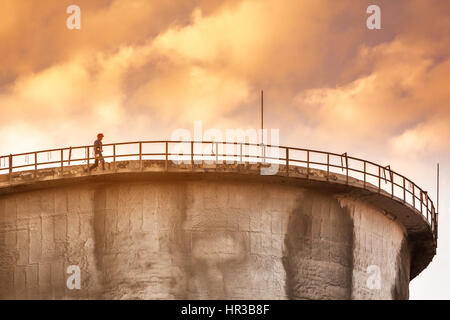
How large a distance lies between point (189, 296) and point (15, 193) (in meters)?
6.42

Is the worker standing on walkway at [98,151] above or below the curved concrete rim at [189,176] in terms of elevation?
above

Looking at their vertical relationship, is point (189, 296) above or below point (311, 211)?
below

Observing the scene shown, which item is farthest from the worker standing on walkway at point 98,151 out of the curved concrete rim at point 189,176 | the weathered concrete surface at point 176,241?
the weathered concrete surface at point 176,241

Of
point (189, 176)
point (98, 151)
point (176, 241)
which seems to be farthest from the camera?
point (98, 151)

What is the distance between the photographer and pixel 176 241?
3369 cm

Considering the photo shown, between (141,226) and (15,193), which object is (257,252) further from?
(15,193)

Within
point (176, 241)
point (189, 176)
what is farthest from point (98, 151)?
point (176, 241)

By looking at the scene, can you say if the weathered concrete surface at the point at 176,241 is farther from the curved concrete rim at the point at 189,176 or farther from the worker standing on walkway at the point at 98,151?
the worker standing on walkway at the point at 98,151

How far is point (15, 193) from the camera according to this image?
3516 centimetres

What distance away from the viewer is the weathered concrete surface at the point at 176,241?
110 feet

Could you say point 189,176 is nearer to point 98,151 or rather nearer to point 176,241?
point 176,241

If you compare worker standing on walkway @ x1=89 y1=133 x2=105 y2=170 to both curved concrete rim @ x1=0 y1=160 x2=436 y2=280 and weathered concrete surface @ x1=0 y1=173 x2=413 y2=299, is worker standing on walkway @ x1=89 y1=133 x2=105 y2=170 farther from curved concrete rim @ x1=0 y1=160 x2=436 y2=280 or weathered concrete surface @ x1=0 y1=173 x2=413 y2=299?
weathered concrete surface @ x1=0 y1=173 x2=413 y2=299
